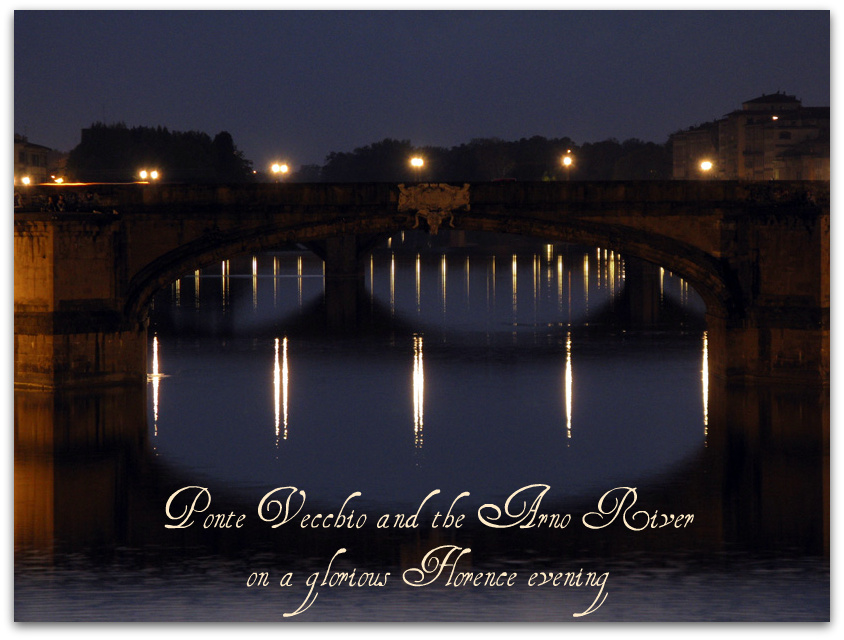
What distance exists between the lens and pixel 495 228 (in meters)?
45.5

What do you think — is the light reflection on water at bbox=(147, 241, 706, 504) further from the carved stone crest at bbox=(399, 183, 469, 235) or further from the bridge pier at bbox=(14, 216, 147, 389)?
the carved stone crest at bbox=(399, 183, 469, 235)

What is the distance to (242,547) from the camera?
2706cm

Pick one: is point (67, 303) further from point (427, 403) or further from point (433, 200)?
point (427, 403)

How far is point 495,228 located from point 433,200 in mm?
2480

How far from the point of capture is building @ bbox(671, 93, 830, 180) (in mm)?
135250

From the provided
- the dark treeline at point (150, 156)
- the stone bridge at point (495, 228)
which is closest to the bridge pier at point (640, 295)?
the stone bridge at point (495, 228)

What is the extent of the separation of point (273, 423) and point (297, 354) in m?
18.5

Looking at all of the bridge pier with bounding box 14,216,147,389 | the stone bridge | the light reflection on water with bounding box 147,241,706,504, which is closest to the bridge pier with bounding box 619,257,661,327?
the light reflection on water with bounding box 147,241,706,504

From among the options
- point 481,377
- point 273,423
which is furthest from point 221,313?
point 273,423

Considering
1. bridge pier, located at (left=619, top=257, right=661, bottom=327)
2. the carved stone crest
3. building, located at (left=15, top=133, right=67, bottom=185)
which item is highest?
building, located at (left=15, top=133, right=67, bottom=185)

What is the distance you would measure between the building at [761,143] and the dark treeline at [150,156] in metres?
46.5

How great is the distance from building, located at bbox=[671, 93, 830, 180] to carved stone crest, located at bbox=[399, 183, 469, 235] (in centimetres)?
→ 8182

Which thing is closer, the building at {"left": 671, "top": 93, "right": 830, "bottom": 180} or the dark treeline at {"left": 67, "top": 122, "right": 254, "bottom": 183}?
the dark treeline at {"left": 67, "top": 122, "right": 254, "bottom": 183}

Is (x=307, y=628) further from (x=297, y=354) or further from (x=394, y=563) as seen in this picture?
(x=297, y=354)
